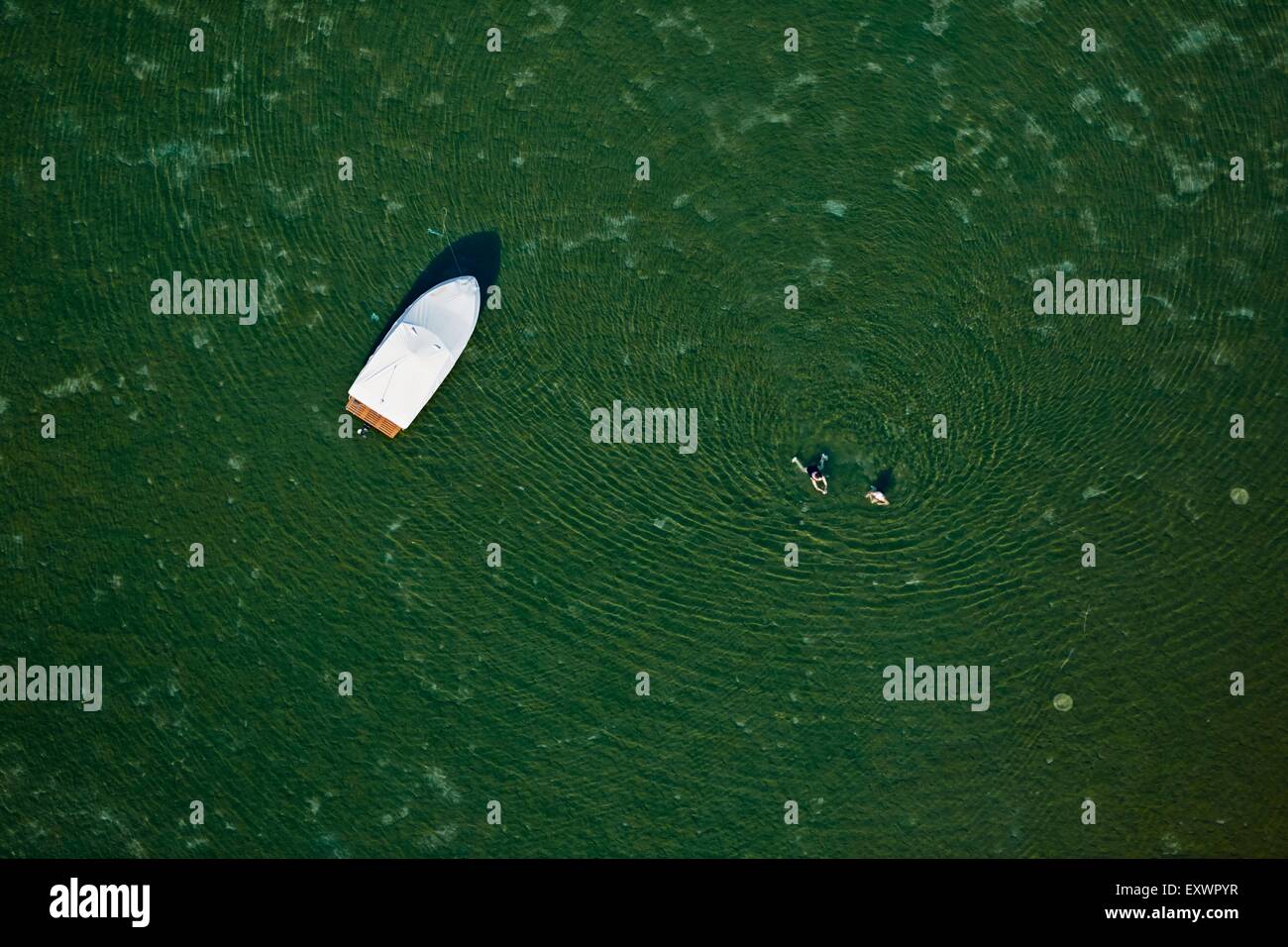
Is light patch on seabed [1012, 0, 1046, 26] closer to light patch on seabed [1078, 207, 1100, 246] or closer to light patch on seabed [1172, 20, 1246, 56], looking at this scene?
light patch on seabed [1172, 20, 1246, 56]

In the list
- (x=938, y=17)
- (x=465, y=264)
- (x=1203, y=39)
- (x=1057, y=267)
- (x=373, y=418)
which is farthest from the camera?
(x=1203, y=39)

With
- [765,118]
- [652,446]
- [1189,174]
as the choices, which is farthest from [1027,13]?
[652,446]

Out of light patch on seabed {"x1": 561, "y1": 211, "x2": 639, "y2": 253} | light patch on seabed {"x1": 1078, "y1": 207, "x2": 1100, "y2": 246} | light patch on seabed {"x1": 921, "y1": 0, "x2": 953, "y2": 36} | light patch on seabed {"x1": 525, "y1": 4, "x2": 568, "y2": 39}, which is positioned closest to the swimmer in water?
light patch on seabed {"x1": 561, "y1": 211, "x2": 639, "y2": 253}

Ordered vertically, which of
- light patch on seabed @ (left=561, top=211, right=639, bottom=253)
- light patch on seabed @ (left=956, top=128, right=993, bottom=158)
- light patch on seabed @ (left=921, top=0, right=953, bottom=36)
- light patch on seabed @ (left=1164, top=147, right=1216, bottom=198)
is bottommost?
light patch on seabed @ (left=561, top=211, right=639, bottom=253)

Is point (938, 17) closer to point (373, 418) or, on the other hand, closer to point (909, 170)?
point (909, 170)

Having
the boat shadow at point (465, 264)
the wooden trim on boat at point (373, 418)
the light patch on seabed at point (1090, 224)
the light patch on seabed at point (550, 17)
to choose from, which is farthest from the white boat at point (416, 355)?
the light patch on seabed at point (1090, 224)

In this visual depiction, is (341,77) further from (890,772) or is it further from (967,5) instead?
(890,772)

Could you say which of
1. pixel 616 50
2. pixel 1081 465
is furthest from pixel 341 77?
pixel 1081 465
